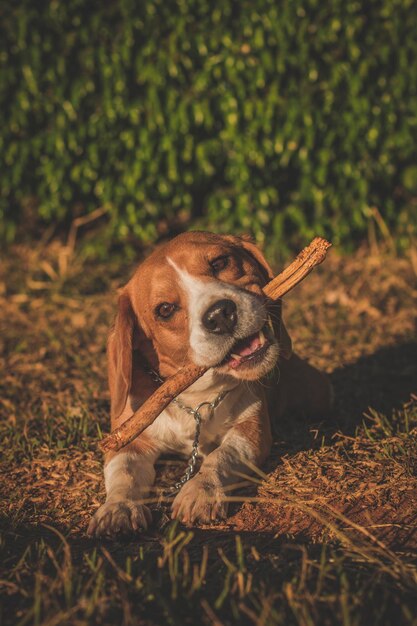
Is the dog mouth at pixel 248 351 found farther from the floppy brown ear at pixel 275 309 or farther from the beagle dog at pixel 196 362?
the floppy brown ear at pixel 275 309

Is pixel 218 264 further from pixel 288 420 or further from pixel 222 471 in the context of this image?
pixel 288 420

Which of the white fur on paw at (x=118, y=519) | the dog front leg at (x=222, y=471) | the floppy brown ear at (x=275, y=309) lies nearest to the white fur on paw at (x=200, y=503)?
the dog front leg at (x=222, y=471)

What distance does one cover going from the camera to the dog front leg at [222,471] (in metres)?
3.16

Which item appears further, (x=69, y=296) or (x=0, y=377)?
(x=69, y=296)

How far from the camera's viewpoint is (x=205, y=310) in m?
3.27

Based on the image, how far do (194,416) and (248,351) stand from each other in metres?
0.48

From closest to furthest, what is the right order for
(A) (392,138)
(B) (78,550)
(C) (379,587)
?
1. (C) (379,587)
2. (B) (78,550)
3. (A) (392,138)

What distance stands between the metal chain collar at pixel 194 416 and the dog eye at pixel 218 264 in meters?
0.62

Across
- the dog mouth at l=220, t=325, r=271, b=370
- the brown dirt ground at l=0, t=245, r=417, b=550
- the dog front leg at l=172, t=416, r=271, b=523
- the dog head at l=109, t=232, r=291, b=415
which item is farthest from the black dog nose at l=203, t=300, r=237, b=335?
the brown dirt ground at l=0, t=245, r=417, b=550

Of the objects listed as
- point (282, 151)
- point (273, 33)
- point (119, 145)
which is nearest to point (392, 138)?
point (282, 151)

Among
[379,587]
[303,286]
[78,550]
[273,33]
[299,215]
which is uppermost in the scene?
[273,33]

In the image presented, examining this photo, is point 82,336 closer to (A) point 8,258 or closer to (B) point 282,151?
(A) point 8,258

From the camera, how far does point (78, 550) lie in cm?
303

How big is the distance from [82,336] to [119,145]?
6.37 feet
